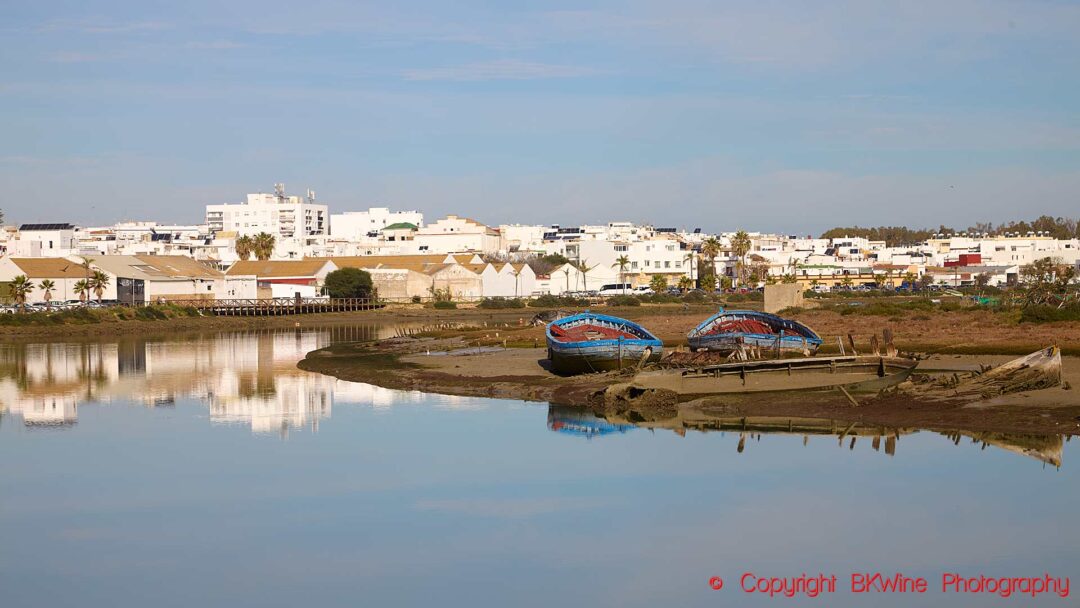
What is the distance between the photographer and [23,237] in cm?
18625

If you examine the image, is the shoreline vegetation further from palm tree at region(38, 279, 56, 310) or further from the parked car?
palm tree at region(38, 279, 56, 310)

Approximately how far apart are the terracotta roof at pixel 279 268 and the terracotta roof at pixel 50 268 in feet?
67.4

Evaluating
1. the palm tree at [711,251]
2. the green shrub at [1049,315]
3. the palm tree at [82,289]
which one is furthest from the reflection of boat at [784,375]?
the palm tree at [711,251]

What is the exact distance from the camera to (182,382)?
51.0 meters

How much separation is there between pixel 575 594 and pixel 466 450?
1273 centimetres

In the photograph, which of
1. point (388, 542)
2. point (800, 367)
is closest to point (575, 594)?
point (388, 542)

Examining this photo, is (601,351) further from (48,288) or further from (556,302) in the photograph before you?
(556,302)

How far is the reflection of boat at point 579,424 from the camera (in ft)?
112

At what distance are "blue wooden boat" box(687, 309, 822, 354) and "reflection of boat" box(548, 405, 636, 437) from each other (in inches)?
216

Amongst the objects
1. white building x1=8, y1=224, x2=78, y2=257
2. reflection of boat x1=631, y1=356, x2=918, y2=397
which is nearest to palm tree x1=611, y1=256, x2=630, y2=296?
white building x1=8, y1=224, x2=78, y2=257

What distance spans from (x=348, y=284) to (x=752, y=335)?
86.9 m

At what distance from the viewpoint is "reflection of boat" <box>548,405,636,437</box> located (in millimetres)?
34188

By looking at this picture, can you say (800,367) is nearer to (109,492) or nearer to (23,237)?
(109,492)

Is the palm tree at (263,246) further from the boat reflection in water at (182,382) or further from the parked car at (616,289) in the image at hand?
the boat reflection in water at (182,382)
